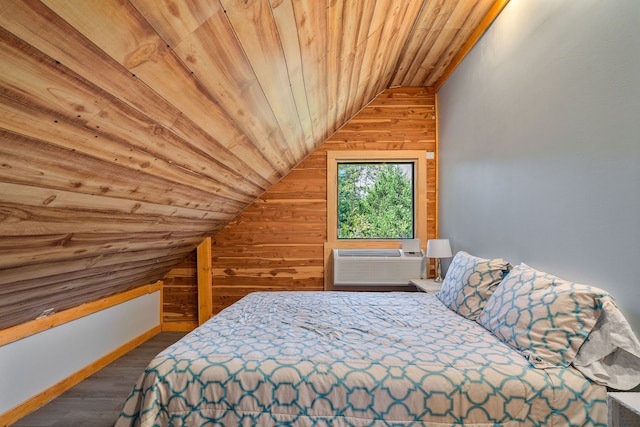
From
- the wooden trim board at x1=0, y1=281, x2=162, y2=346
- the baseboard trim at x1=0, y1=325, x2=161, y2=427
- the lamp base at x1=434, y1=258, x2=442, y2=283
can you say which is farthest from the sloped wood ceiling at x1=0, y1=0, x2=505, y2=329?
the lamp base at x1=434, y1=258, x2=442, y2=283

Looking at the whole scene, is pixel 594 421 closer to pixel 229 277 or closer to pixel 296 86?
pixel 296 86

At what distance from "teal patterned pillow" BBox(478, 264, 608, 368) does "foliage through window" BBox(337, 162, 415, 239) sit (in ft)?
6.70

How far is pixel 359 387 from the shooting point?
133 centimetres

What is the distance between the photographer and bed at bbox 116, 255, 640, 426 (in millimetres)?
1280

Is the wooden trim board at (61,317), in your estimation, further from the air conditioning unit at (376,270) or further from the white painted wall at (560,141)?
the white painted wall at (560,141)

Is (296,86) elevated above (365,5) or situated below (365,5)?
below

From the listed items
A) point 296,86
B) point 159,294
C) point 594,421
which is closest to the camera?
point 594,421

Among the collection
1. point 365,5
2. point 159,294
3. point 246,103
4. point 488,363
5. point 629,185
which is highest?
point 365,5

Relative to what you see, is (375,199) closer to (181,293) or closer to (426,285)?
(426,285)

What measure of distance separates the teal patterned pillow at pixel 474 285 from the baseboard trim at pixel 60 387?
2.72 metres

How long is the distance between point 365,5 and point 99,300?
2.84m

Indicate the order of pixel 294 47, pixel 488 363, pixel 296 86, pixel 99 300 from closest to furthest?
1. pixel 488 363
2. pixel 294 47
3. pixel 296 86
4. pixel 99 300

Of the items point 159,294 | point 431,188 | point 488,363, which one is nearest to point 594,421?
point 488,363

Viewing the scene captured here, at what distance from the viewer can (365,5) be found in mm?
1658
